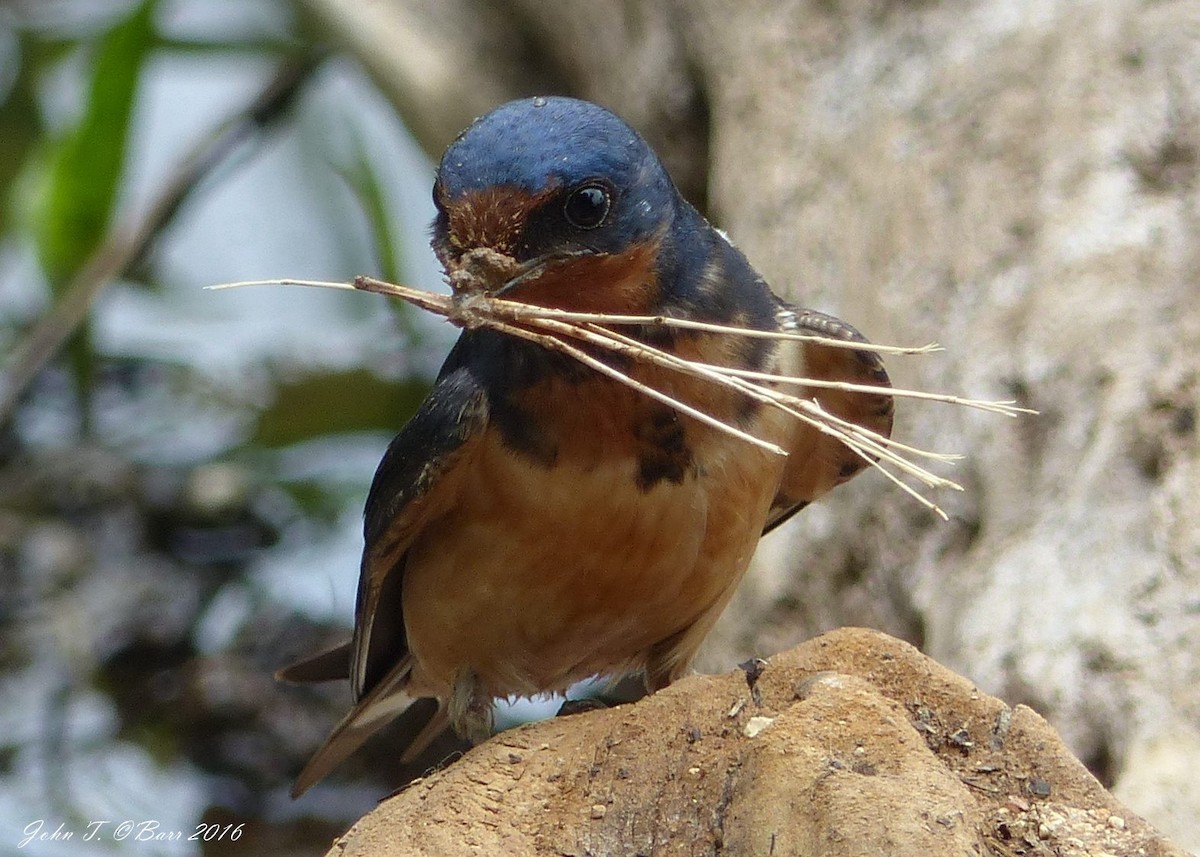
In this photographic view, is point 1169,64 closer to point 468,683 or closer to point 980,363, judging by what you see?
point 980,363

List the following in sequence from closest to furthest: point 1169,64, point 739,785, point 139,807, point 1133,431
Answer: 1. point 739,785
2. point 1133,431
3. point 1169,64
4. point 139,807

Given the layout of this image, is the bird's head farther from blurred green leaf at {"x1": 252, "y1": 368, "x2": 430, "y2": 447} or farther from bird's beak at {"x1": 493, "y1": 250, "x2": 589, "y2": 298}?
blurred green leaf at {"x1": 252, "y1": 368, "x2": 430, "y2": 447}

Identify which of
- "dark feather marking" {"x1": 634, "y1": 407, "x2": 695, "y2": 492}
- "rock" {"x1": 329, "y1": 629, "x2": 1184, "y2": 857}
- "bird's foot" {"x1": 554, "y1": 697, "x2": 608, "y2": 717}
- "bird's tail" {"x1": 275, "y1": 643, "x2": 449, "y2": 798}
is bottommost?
"bird's tail" {"x1": 275, "y1": 643, "x2": 449, "y2": 798}

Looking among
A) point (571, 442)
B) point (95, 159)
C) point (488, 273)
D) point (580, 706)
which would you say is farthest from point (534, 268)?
point (95, 159)

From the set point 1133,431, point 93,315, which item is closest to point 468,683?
point 1133,431

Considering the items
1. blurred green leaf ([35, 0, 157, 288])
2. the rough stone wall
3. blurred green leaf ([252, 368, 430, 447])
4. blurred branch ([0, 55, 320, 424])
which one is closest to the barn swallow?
the rough stone wall

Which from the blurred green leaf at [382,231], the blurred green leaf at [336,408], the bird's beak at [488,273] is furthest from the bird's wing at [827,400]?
the blurred green leaf at [382,231]

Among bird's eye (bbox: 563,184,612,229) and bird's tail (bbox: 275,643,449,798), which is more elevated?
bird's eye (bbox: 563,184,612,229)

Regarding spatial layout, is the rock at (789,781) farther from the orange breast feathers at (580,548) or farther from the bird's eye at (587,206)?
the bird's eye at (587,206)

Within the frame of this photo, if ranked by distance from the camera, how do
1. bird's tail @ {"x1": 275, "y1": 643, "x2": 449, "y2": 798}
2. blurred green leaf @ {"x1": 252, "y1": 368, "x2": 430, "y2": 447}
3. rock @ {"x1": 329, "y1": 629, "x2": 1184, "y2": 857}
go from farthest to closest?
blurred green leaf @ {"x1": 252, "y1": 368, "x2": 430, "y2": 447}, bird's tail @ {"x1": 275, "y1": 643, "x2": 449, "y2": 798}, rock @ {"x1": 329, "y1": 629, "x2": 1184, "y2": 857}
